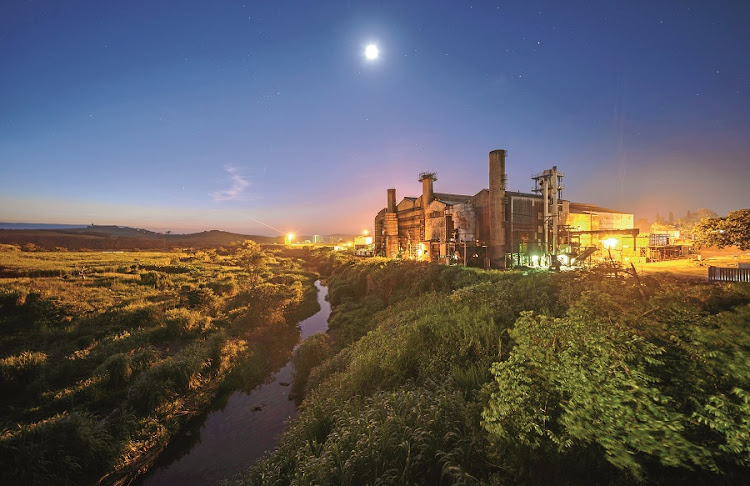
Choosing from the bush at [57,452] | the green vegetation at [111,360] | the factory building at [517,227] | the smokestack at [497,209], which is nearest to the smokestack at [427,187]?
the factory building at [517,227]

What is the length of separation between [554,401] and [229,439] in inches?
564

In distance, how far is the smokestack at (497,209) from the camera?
30719 millimetres

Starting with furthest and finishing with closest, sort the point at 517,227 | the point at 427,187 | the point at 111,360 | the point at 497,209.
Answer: the point at 427,187, the point at 517,227, the point at 497,209, the point at 111,360

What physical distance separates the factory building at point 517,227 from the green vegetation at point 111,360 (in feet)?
65.2

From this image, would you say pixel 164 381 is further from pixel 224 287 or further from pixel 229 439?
pixel 224 287

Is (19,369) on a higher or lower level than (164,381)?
higher

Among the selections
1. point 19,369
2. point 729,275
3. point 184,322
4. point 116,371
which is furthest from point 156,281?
point 729,275

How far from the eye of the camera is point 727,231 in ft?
42.9

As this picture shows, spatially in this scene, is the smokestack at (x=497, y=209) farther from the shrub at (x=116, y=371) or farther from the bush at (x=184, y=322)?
the shrub at (x=116, y=371)

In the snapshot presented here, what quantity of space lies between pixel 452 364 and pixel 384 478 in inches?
203

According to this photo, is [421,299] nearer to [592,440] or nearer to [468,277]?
[468,277]

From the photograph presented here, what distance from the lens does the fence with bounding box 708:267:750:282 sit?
14630 millimetres

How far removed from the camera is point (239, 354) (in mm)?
20406

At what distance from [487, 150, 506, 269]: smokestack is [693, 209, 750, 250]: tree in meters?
17.7
